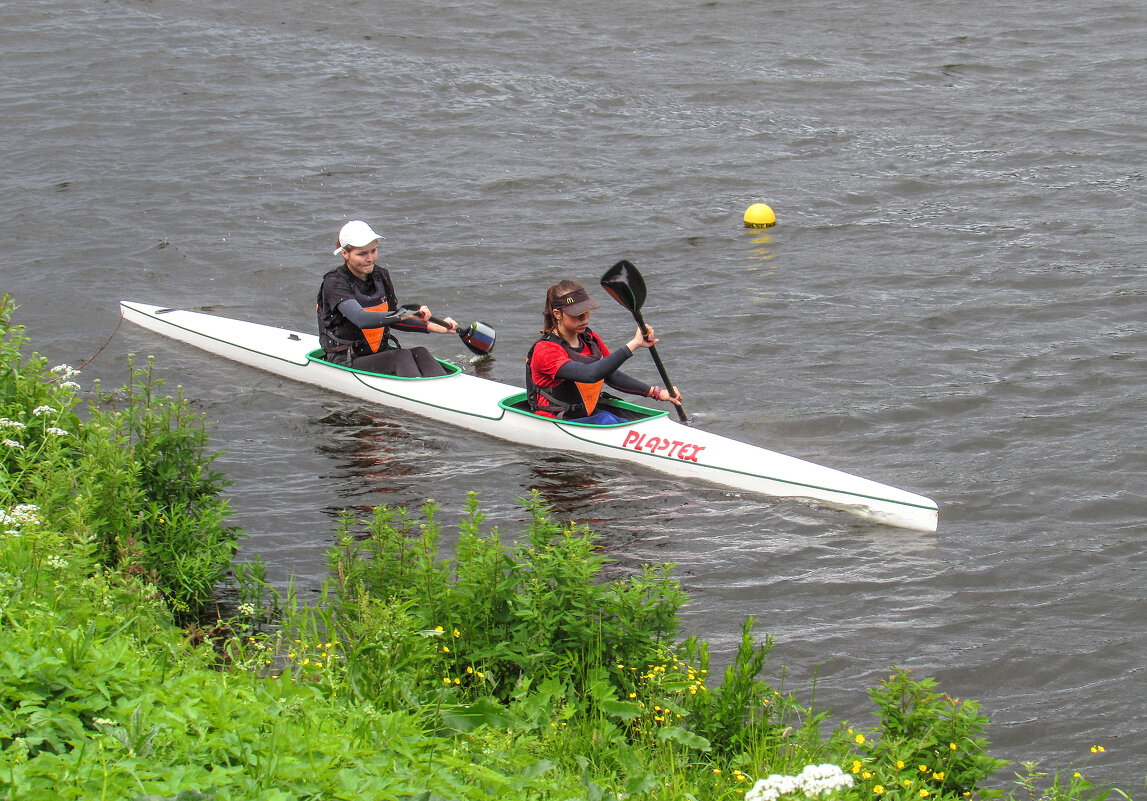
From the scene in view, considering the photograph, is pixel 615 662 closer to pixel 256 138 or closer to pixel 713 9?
pixel 256 138

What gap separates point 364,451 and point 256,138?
948 cm

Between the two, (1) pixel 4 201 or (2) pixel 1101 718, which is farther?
(1) pixel 4 201

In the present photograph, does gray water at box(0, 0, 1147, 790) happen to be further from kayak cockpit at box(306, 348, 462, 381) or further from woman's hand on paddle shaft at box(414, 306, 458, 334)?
woman's hand on paddle shaft at box(414, 306, 458, 334)

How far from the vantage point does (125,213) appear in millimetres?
14258

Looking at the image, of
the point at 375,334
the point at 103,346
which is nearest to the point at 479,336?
the point at 375,334

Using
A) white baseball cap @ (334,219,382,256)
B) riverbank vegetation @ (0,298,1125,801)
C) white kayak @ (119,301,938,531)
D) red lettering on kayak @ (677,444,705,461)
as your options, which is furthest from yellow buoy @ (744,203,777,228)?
riverbank vegetation @ (0,298,1125,801)

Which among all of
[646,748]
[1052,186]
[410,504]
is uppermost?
[1052,186]

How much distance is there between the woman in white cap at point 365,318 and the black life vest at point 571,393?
3.95ft

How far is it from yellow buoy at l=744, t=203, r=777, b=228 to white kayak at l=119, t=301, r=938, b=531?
5.08 metres

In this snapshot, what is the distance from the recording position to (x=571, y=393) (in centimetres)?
849

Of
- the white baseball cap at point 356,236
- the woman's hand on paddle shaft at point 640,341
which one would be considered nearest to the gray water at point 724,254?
the woman's hand on paddle shaft at point 640,341

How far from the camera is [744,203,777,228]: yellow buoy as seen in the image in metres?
13.3

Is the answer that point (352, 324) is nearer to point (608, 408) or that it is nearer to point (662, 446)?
point (608, 408)

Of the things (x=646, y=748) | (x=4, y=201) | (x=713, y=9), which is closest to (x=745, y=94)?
(x=713, y=9)
